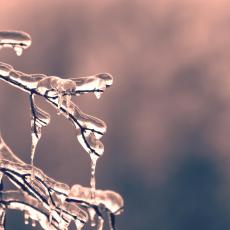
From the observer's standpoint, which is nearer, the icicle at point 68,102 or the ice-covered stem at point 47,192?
the ice-covered stem at point 47,192

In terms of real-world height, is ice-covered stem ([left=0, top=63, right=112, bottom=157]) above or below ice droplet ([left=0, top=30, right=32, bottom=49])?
below

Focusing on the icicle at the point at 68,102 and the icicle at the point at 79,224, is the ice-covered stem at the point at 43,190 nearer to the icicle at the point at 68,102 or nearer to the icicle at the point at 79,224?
the icicle at the point at 79,224

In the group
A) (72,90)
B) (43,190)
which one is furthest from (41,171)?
(72,90)

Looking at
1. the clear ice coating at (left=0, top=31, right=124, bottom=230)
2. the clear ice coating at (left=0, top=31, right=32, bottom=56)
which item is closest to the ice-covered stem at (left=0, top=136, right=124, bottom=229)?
the clear ice coating at (left=0, top=31, right=124, bottom=230)

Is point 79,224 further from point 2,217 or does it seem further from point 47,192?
point 2,217

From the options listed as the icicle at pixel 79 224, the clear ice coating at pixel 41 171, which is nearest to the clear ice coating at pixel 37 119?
the clear ice coating at pixel 41 171

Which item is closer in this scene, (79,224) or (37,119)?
(79,224)

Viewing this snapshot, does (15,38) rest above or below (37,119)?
above

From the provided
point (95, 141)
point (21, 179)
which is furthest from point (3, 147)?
point (95, 141)

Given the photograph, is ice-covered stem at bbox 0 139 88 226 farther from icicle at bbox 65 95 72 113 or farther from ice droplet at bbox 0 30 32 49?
ice droplet at bbox 0 30 32 49

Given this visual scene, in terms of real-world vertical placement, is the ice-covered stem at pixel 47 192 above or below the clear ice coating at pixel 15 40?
below
